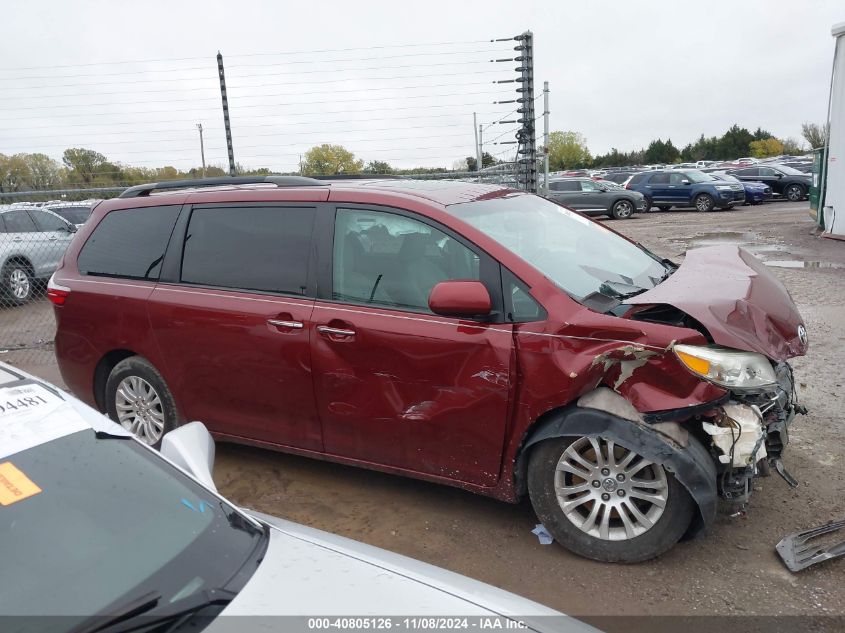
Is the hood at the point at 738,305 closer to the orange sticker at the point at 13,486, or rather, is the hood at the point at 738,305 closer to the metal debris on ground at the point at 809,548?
the metal debris on ground at the point at 809,548

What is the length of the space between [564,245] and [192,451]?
2386 mm

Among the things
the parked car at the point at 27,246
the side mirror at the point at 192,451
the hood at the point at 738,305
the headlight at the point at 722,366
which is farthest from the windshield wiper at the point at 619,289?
the parked car at the point at 27,246

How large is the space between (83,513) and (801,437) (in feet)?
13.9

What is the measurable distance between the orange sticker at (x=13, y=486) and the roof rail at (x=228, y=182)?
8.09ft

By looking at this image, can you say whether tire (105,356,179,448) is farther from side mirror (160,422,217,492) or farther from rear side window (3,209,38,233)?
rear side window (3,209,38,233)

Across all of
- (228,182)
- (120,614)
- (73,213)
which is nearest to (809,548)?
(120,614)

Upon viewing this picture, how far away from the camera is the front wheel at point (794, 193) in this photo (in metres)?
26.6

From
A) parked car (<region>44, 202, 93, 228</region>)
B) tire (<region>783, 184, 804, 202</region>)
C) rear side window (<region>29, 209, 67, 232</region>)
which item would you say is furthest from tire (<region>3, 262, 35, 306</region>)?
tire (<region>783, 184, 804, 202</region>)

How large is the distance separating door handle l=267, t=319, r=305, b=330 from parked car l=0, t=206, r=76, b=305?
376 inches

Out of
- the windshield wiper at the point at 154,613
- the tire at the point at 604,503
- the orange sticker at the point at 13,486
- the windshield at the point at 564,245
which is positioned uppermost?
the windshield at the point at 564,245

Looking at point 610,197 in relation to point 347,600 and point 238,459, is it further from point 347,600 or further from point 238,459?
point 347,600

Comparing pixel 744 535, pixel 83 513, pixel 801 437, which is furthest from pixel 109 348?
pixel 801 437

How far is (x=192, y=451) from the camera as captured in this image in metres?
2.44

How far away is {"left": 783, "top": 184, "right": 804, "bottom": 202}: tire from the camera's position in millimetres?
26656
